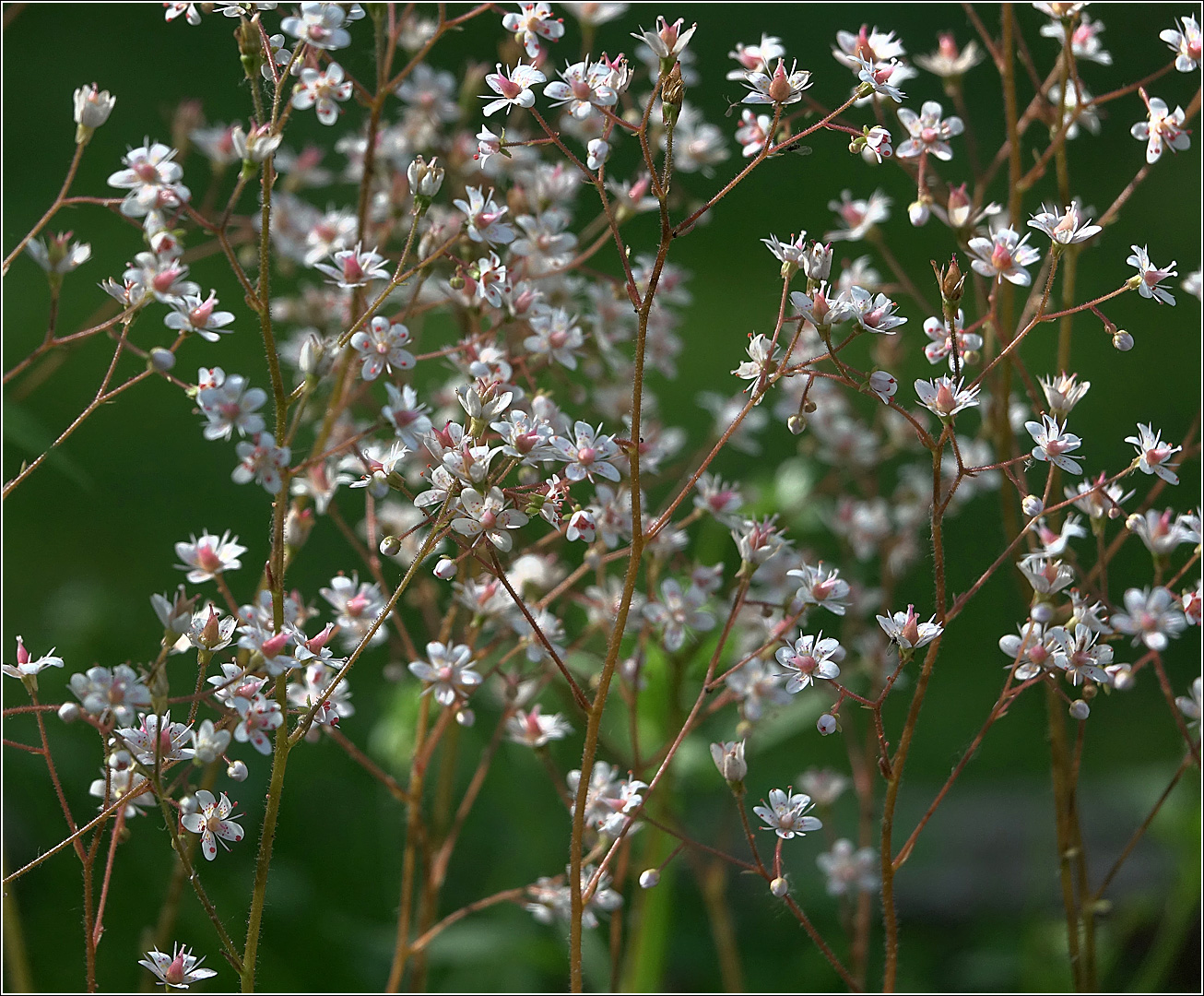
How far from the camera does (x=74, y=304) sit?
303 centimetres

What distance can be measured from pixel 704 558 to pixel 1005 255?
0.93 metres

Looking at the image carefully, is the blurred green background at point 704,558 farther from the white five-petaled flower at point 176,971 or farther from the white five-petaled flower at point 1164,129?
the white five-petaled flower at point 1164,129

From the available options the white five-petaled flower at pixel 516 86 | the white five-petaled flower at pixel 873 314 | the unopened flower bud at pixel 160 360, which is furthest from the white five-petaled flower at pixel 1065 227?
the unopened flower bud at pixel 160 360

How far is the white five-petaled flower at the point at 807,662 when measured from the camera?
86 centimetres

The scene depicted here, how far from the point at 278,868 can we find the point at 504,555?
0.72 metres

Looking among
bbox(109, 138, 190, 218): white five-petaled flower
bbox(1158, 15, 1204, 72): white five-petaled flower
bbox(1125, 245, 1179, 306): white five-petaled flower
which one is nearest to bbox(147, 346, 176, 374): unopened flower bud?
bbox(109, 138, 190, 218): white five-petaled flower

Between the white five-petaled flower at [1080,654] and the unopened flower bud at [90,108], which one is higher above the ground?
the unopened flower bud at [90,108]

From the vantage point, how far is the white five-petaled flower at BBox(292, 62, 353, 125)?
955 mm

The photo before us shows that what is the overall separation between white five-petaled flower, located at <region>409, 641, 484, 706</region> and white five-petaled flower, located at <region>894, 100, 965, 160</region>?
1.81 ft

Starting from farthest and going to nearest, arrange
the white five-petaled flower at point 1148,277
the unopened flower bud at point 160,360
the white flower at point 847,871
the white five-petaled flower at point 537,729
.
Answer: the white flower at point 847,871
the white five-petaled flower at point 537,729
the white five-petaled flower at point 1148,277
the unopened flower bud at point 160,360

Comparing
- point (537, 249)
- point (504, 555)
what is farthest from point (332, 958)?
point (537, 249)

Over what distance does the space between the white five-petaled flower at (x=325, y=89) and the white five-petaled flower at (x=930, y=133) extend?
467 mm

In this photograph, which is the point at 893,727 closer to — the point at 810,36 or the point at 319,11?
the point at 319,11

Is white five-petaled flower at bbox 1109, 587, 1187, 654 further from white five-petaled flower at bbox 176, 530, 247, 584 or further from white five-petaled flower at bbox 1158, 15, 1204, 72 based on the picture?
white five-petaled flower at bbox 176, 530, 247, 584
